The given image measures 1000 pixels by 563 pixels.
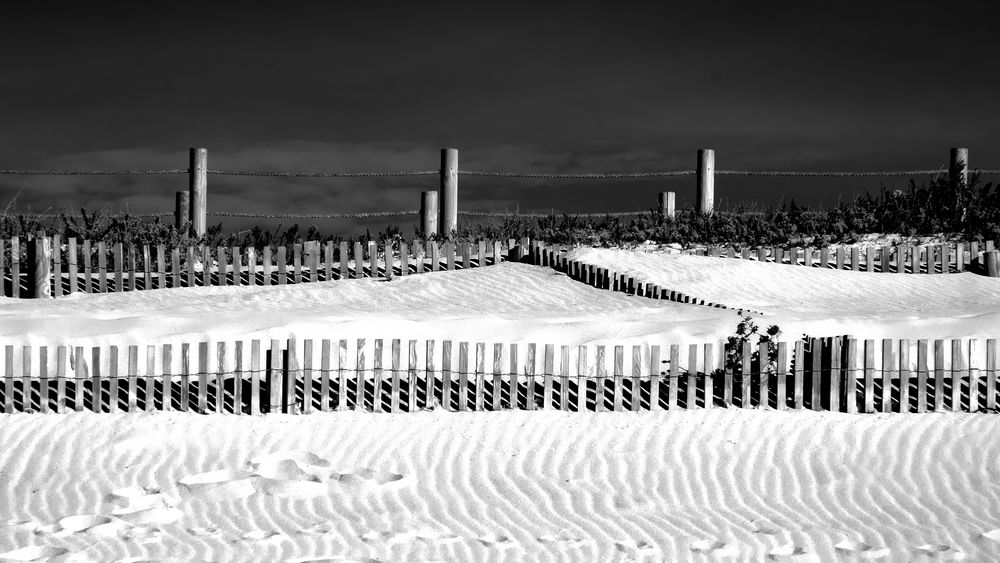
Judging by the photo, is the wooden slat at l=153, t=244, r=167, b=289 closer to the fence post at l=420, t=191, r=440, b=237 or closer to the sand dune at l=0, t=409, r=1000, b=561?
the fence post at l=420, t=191, r=440, b=237

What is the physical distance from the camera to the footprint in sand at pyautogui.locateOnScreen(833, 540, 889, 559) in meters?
6.23

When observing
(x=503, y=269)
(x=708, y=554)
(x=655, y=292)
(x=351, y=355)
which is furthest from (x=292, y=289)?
(x=708, y=554)

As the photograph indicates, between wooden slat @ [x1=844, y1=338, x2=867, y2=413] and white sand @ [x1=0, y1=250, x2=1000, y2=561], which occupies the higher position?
wooden slat @ [x1=844, y1=338, x2=867, y2=413]

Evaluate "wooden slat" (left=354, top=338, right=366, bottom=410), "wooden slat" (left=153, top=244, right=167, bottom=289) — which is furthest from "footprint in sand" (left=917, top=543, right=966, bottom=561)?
"wooden slat" (left=153, top=244, right=167, bottom=289)

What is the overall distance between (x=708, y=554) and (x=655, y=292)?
865 cm

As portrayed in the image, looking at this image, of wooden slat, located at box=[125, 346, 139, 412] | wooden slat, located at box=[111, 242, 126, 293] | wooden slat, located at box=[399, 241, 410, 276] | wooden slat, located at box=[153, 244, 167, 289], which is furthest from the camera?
wooden slat, located at box=[399, 241, 410, 276]

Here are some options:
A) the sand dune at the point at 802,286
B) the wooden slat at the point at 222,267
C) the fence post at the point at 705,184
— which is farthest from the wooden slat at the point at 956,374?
the fence post at the point at 705,184

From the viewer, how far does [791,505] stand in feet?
23.6

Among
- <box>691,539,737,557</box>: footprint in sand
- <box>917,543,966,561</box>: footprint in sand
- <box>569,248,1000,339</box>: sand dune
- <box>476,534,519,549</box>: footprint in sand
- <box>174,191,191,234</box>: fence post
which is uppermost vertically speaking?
<box>174,191,191,234</box>: fence post

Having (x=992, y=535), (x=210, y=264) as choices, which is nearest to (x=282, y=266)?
(x=210, y=264)

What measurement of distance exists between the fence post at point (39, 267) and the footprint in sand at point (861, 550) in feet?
39.2

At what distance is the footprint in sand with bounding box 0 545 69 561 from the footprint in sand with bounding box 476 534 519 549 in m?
2.23

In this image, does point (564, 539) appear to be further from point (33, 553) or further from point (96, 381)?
point (96, 381)

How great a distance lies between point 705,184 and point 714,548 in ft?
53.3
